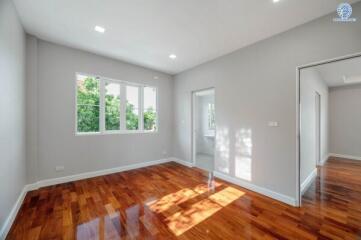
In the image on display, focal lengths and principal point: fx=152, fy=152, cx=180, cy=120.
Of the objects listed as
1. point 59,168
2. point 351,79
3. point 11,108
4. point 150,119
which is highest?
point 351,79

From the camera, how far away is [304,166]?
3188mm

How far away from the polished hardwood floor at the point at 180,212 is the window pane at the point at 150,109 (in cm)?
182

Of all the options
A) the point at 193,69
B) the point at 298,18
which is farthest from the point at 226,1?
the point at 193,69

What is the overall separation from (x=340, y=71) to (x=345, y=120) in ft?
8.55

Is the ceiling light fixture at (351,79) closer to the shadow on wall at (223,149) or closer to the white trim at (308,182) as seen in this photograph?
the white trim at (308,182)

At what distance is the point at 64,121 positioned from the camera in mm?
3377

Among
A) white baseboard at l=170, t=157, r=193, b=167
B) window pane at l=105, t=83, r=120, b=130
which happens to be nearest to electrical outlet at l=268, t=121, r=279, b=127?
white baseboard at l=170, t=157, r=193, b=167

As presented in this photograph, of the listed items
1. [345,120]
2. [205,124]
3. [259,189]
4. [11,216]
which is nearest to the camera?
[11,216]

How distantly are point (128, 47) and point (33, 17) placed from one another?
153 cm

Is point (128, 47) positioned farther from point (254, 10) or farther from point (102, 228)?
point (102, 228)

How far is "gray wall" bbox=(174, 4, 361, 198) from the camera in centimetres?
228

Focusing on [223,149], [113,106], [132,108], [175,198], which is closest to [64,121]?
[113,106]

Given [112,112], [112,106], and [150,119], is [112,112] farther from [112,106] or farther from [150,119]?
[150,119]

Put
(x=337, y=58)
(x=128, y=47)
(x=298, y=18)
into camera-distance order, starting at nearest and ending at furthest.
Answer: (x=337, y=58)
(x=298, y=18)
(x=128, y=47)
